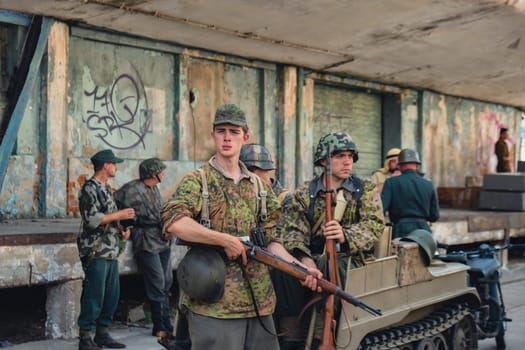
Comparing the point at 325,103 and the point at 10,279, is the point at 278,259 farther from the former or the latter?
the point at 325,103

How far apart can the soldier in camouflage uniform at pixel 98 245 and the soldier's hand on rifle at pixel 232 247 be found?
298 cm

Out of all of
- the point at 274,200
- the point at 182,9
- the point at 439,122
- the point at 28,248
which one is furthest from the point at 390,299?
the point at 439,122

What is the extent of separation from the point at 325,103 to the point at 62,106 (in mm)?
6405

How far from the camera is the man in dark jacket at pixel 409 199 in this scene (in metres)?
8.30

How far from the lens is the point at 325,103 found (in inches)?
584

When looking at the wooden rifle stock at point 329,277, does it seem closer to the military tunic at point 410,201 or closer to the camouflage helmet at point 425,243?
the camouflage helmet at point 425,243

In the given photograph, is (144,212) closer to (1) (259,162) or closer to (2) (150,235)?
(2) (150,235)

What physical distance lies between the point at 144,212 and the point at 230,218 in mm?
3728

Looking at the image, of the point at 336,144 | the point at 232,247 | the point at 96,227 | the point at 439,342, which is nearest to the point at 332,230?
the point at 336,144

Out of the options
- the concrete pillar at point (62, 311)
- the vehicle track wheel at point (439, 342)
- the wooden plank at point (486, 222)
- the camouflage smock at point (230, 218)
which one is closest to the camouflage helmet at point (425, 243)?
the vehicle track wheel at point (439, 342)

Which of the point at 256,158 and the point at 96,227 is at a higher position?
the point at 256,158

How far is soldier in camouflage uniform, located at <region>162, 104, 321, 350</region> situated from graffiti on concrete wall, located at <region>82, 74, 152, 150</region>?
21.3 feet

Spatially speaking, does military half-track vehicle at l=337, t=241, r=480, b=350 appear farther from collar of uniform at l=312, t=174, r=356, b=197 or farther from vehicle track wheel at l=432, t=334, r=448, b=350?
collar of uniform at l=312, t=174, r=356, b=197

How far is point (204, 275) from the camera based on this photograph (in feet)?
12.8
